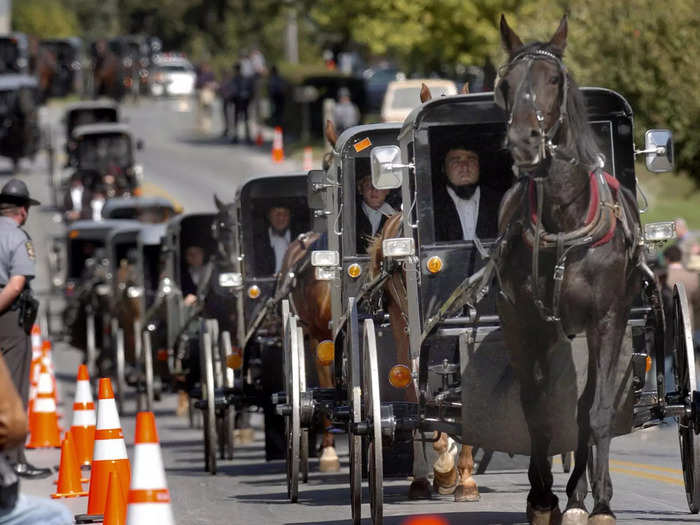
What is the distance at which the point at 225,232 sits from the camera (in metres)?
19.3

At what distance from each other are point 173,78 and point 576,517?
75.6 m

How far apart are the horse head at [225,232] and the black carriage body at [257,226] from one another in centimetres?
150

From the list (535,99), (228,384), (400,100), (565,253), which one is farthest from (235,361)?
(400,100)

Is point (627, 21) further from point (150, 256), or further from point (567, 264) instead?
point (567, 264)

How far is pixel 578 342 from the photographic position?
34.0ft

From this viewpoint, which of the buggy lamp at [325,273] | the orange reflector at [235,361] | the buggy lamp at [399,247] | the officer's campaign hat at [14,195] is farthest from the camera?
the orange reflector at [235,361]

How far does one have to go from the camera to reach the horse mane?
9953 millimetres

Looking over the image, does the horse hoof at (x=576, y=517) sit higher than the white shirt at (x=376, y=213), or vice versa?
the white shirt at (x=376, y=213)

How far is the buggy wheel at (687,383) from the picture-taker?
11.1 meters

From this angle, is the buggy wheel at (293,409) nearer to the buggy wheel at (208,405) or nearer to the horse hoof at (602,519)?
the buggy wheel at (208,405)

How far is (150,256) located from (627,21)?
1135 centimetres

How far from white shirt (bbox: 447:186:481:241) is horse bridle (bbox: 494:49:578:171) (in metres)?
1.59

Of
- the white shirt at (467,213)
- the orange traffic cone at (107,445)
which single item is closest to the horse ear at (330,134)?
the white shirt at (467,213)

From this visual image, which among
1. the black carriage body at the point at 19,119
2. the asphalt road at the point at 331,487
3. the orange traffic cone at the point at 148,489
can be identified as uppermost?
the black carriage body at the point at 19,119
